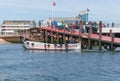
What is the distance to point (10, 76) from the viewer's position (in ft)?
165

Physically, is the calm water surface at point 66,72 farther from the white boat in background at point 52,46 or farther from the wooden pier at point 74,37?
the white boat in background at point 52,46

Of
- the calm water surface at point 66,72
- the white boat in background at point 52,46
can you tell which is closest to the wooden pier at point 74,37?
the white boat in background at point 52,46

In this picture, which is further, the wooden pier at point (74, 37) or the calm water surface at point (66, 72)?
the wooden pier at point (74, 37)

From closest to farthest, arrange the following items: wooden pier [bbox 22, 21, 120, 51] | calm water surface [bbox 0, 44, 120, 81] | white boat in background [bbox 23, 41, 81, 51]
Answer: calm water surface [bbox 0, 44, 120, 81]
wooden pier [bbox 22, 21, 120, 51]
white boat in background [bbox 23, 41, 81, 51]

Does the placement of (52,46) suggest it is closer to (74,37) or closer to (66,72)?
(74,37)

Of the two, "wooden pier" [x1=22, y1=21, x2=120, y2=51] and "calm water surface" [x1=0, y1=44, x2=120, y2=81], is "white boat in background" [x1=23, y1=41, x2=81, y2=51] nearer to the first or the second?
"wooden pier" [x1=22, y1=21, x2=120, y2=51]

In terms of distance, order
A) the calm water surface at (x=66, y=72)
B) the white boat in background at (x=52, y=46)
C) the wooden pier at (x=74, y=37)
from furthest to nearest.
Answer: the white boat in background at (x=52, y=46) → the wooden pier at (x=74, y=37) → the calm water surface at (x=66, y=72)

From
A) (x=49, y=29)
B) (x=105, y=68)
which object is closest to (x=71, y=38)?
(x=49, y=29)

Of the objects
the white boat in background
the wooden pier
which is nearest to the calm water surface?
the wooden pier

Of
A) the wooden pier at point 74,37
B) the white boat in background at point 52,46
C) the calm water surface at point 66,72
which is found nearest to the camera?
the calm water surface at point 66,72

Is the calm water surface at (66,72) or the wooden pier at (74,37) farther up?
the wooden pier at (74,37)

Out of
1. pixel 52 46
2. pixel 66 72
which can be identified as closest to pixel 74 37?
pixel 52 46

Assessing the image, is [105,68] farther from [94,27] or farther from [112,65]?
[94,27]

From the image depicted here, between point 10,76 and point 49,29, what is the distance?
2165 inches
